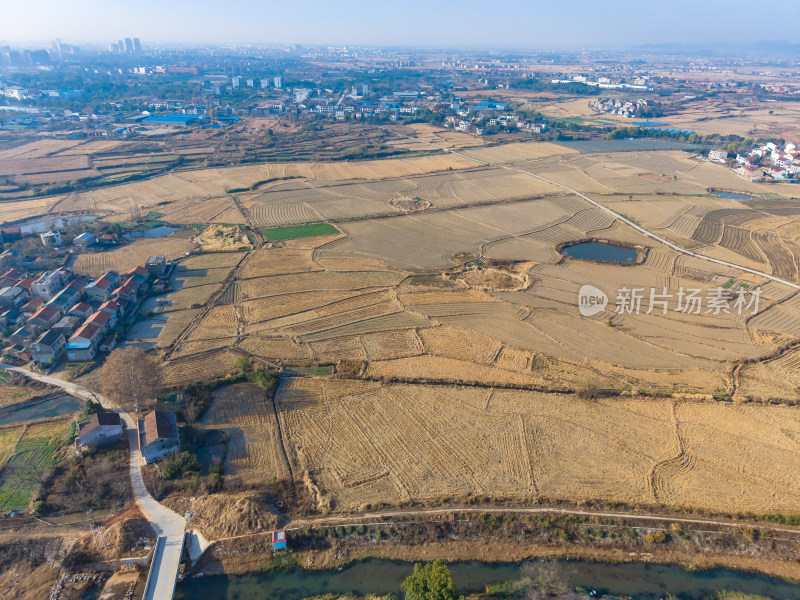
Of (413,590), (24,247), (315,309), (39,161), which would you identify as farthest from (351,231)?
(39,161)

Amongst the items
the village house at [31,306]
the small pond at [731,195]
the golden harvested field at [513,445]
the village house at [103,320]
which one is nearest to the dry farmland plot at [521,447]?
the golden harvested field at [513,445]

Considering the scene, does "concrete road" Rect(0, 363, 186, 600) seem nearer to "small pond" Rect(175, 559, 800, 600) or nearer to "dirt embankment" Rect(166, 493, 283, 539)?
"dirt embankment" Rect(166, 493, 283, 539)

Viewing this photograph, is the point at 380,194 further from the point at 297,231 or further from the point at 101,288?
the point at 101,288

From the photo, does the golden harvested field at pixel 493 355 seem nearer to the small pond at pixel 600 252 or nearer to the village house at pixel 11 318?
the small pond at pixel 600 252

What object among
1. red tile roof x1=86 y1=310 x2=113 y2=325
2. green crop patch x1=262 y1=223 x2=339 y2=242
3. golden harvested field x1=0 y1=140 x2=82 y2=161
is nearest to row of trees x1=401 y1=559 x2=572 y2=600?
red tile roof x1=86 y1=310 x2=113 y2=325

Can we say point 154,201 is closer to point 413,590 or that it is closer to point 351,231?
point 351,231
